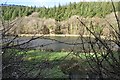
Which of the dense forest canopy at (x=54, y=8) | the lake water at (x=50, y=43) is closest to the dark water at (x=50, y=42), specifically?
the lake water at (x=50, y=43)

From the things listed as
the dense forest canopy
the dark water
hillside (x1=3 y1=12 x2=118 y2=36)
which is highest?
the dense forest canopy

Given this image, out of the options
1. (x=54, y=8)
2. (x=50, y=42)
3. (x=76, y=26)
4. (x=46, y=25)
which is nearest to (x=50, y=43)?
(x=50, y=42)

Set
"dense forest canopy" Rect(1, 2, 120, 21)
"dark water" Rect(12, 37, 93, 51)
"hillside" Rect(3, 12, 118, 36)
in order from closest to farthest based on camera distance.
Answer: "dark water" Rect(12, 37, 93, 51), "hillside" Rect(3, 12, 118, 36), "dense forest canopy" Rect(1, 2, 120, 21)

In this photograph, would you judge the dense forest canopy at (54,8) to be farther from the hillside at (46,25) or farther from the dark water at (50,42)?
the dark water at (50,42)

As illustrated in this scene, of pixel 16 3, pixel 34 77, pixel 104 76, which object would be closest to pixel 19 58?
pixel 34 77

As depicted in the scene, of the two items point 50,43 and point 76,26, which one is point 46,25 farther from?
point 50,43

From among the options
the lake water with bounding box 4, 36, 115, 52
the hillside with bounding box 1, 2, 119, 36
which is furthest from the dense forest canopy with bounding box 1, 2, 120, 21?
the lake water with bounding box 4, 36, 115, 52

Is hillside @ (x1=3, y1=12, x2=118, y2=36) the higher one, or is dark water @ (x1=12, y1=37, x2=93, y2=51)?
hillside @ (x1=3, y1=12, x2=118, y2=36)

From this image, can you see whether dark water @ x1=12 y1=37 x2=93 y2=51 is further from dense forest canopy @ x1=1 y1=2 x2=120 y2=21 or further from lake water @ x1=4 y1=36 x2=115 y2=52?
dense forest canopy @ x1=1 y1=2 x2=120 y2=21

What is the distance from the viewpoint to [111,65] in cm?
81

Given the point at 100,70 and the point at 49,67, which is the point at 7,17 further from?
the point at 100,70

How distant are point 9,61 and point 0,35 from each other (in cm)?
11

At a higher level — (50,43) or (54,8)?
(54,8)

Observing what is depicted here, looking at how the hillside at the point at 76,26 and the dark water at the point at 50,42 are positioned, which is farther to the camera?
the hillside at the point at 76,26
